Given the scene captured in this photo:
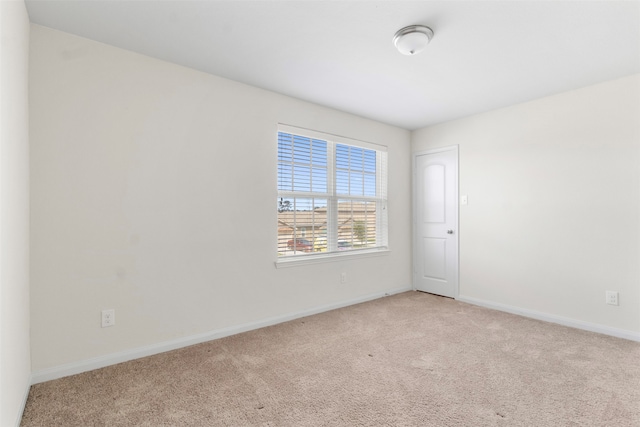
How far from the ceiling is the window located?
69 centimetres

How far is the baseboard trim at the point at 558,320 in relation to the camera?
2.91 metres

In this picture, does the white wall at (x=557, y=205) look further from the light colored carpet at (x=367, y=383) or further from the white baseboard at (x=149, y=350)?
the white baseboard at (x=149, y=350)

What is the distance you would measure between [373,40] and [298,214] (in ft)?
6.24

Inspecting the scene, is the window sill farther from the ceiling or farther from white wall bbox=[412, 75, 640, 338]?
the ceiling

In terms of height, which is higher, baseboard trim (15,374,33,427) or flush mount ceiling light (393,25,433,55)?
flush mount ceiling light (393,25,433,55)

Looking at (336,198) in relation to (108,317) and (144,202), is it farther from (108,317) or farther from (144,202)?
(108,317)

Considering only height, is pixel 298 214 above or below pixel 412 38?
below

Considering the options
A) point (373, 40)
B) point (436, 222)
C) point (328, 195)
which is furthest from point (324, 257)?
point (373, 40)

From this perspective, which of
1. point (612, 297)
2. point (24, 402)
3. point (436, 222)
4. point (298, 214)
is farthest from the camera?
point (436, 222)

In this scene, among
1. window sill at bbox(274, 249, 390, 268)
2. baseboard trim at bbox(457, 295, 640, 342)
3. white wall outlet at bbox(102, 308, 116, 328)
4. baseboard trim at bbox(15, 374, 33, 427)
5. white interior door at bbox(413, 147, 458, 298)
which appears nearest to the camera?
baseboard trim at bbox(15, 374, 33, 427)

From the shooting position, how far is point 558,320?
3.30 m

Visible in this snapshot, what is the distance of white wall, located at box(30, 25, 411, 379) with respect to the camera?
2.16m

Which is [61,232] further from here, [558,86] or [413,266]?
[558,86]

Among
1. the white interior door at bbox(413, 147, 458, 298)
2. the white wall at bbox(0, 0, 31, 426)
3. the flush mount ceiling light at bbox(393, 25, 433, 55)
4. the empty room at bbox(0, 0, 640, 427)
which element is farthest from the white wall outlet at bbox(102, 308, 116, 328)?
the white interior door at bbox(413, 147, 458, 298)
